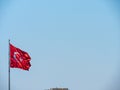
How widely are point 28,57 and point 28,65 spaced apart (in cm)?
157

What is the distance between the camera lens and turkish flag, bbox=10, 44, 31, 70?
71250mm

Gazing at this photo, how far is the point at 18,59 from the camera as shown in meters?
71.9

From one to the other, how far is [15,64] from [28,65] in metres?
2.46

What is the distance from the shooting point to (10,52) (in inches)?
2817

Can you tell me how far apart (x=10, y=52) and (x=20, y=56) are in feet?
6.46

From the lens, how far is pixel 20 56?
7175 centimetres

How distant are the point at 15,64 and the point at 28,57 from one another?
2.69m

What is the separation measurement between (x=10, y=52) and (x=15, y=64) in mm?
2388

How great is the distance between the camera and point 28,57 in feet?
235

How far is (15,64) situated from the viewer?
7144 cm

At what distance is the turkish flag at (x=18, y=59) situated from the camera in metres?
71.2
